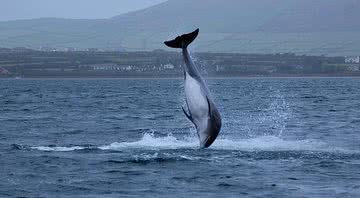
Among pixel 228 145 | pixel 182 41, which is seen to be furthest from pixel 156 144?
pixel 182 41

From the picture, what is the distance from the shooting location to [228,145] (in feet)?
118

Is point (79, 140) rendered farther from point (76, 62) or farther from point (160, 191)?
point (76, 62)

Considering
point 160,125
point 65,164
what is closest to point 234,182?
point 65,164

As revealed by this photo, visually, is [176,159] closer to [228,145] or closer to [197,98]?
[228,145]

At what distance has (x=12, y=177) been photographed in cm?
2816

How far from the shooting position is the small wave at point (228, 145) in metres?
34.9

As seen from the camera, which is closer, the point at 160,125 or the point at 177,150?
the point at 177,150

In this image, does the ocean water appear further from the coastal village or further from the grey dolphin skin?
the coastal village

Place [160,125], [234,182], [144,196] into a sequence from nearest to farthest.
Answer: [144,196] → [234,182] → [160,125]

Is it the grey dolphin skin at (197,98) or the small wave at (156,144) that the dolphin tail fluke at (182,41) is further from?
the small wave at (156,144)

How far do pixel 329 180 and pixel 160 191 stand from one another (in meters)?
5.28

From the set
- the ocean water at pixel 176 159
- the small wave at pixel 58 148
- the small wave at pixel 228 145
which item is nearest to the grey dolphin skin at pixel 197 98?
the ocean water at pixel 176 159

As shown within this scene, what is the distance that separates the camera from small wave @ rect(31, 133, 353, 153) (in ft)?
114

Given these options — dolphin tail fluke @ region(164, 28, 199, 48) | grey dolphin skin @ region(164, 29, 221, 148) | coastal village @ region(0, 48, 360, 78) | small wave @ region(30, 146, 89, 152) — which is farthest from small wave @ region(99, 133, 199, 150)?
coastal village @ region(0, 48, 360, 78)
